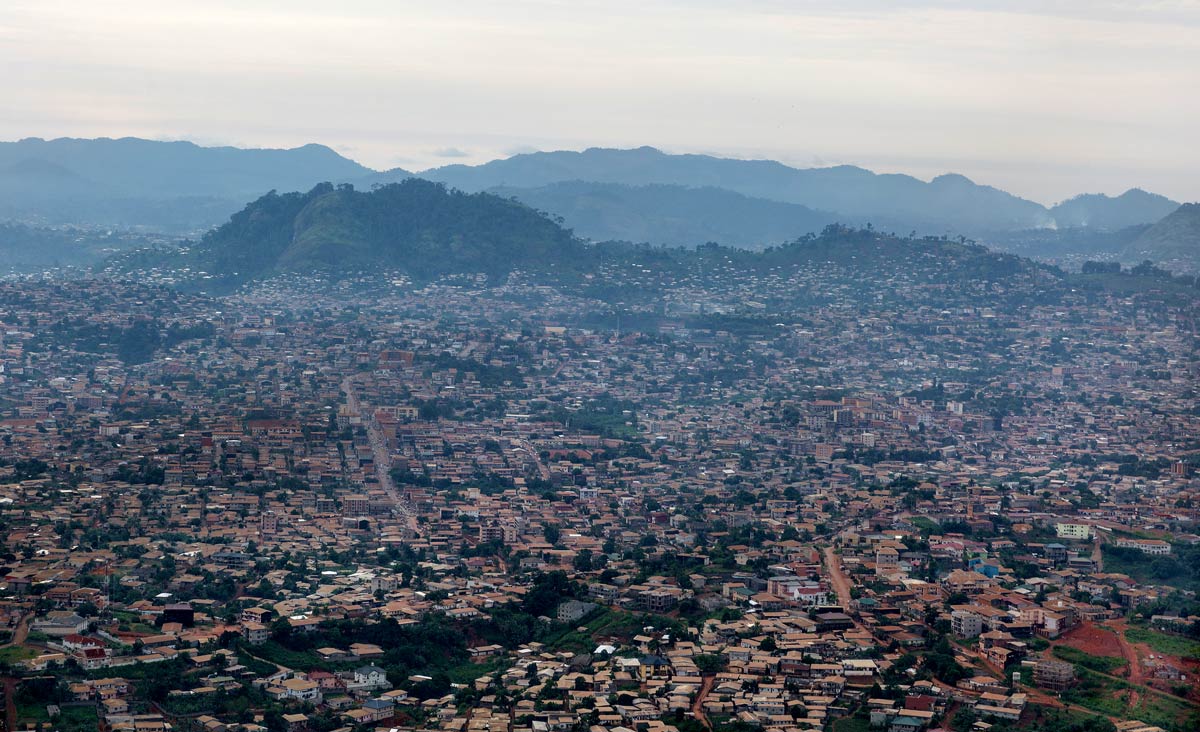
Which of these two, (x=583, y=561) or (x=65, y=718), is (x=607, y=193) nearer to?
(x=583, y=561)

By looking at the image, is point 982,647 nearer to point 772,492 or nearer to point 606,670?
point 606,670

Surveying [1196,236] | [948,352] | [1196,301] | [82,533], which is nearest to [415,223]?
[948,352]

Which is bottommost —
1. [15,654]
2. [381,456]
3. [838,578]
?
[381,456]

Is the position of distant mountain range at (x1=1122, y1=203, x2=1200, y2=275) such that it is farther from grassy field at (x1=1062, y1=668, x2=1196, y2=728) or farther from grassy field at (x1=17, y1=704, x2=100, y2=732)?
grassy field at (x1=17, y1=704, x2=100, y2=732)

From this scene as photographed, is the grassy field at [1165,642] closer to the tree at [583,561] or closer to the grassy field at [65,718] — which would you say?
the tree at [583,561]

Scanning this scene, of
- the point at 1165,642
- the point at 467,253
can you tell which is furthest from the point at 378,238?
the point at 1165,642

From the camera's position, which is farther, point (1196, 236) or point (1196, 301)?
point (1196, 236)

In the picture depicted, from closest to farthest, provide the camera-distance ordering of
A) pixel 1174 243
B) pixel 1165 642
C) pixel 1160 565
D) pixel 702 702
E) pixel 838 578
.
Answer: pixel 702 702 < pixel 1165 642 < pixel 838 578 < pixel 1160 565 < pixel 1174 243
